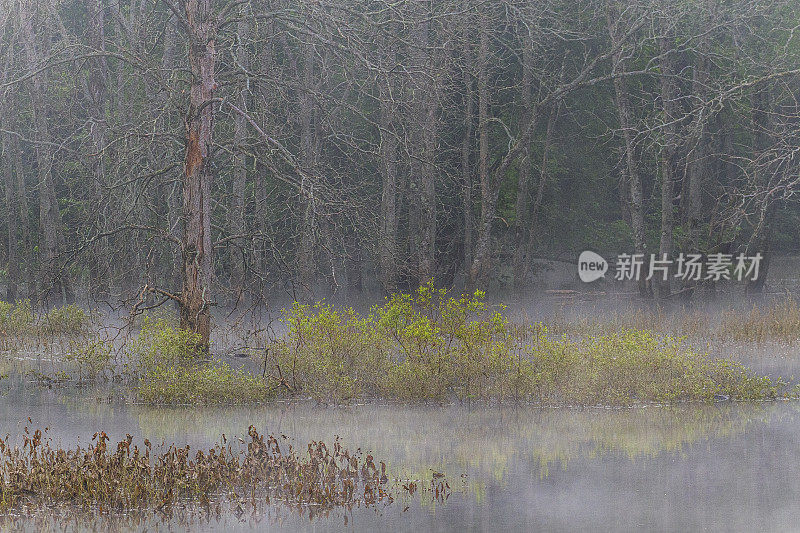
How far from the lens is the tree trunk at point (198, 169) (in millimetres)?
15266

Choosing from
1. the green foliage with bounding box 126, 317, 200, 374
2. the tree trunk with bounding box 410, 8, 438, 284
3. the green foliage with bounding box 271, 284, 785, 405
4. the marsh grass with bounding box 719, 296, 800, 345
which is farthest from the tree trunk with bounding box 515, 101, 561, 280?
the green foliage with bounding box 126, 317, 200, 374

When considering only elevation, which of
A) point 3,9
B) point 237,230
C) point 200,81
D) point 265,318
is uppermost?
point 3,9

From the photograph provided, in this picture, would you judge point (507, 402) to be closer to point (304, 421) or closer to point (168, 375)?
point (304, 421)

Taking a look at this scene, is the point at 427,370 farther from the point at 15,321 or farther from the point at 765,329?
the point at 15,321

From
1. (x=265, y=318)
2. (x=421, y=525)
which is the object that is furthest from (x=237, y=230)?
(x=421, y=525)

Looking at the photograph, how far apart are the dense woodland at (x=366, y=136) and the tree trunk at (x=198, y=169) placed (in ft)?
0.12

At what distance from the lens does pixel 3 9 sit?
16391 millimetres

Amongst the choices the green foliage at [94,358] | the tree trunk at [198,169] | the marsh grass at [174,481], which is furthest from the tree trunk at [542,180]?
the marsh grass at [174,481]

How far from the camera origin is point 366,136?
3114 centimetres

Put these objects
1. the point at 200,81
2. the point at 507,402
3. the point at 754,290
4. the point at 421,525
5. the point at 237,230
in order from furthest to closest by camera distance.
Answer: the point at 754,290 → the point at 237,230 → the point at 200,81 → the point at 507,402 → the point at 421,525

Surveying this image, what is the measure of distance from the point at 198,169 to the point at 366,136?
52.9ft

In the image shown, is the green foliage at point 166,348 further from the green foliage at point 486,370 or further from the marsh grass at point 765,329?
the marsh grass at point 765,329

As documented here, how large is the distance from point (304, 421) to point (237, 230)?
431 inches

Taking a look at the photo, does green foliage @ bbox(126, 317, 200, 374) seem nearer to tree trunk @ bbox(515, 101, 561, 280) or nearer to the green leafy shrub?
the green leafy shrub
